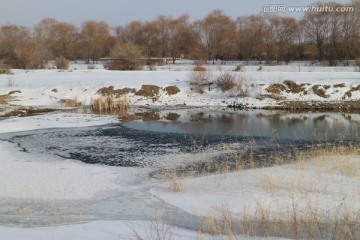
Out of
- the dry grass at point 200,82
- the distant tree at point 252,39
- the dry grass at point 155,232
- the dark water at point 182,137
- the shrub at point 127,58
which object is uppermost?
the distant tree at point 252,39

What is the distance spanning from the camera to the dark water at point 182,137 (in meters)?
12.2

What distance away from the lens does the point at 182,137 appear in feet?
49.1

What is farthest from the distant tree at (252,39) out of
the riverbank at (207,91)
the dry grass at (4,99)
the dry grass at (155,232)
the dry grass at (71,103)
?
the dry grass at (155,232)

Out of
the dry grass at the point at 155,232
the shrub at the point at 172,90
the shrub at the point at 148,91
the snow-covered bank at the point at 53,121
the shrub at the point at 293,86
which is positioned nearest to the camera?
the dry grass at the point at 155,232

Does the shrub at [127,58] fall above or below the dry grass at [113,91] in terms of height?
above

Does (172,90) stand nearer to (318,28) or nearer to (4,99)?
(4,99)

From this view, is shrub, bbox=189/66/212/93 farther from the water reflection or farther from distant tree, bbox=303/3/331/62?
distant tree, bbox=303/3/331/62

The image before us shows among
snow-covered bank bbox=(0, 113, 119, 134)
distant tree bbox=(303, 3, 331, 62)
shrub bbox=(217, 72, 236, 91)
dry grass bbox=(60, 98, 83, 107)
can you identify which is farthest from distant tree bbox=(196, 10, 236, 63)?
snow-covered bank bbox=(0, 113, 119, 134)

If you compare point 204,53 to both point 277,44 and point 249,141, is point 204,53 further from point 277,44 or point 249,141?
point 249,141

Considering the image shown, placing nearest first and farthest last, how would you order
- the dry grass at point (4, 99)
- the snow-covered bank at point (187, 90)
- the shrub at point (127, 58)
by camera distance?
the dry grass at point (4, 99)
the snow-covered bank at point (187, 90)
the shrub at point (127, 58)

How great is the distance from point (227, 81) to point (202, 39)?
5019 cm

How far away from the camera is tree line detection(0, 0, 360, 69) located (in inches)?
2074

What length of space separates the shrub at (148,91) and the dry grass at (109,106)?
11.4 feet

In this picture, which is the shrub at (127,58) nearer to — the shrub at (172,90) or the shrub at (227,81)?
the shrub at (172,90)
